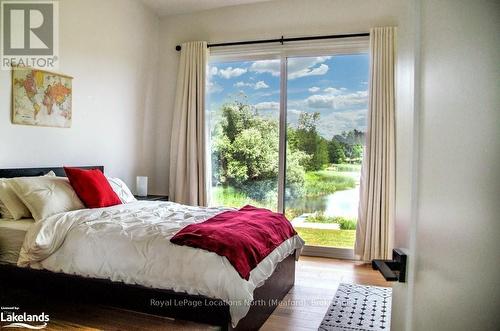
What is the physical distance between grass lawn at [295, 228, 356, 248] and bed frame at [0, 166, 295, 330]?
68.3 inches

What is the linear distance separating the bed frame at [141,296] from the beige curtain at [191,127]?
Answer: 221cm

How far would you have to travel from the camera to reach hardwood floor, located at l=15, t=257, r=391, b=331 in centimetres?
229

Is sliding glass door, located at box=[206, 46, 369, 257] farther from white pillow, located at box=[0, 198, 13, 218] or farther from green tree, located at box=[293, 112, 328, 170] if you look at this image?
white pillow, located at box=[0, 198, 13, 218]

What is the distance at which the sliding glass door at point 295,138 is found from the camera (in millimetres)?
4223

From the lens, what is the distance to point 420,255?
2.02 ft

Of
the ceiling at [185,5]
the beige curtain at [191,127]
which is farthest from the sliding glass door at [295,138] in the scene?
the ceiling at [185,5]

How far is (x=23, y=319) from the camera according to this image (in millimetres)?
2289

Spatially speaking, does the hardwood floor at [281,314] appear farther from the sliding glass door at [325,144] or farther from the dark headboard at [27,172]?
the dark headboard at [27,172]

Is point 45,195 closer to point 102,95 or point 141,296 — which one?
point 141,296

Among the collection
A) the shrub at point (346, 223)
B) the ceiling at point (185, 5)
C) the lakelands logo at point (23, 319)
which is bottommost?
the lakelands logo at point (23, 319)

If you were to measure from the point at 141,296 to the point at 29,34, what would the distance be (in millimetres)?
2650

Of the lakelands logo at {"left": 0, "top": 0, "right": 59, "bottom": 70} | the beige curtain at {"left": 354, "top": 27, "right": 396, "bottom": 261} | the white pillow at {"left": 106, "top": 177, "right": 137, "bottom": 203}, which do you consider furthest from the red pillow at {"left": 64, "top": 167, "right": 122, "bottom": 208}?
the beige curtain at {"left": 354, "top": 27, "right": 396, "bottom": 261}

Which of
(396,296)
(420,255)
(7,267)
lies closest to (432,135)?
(420,255)

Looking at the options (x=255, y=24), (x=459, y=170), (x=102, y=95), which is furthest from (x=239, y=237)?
(x=255, y=24)
